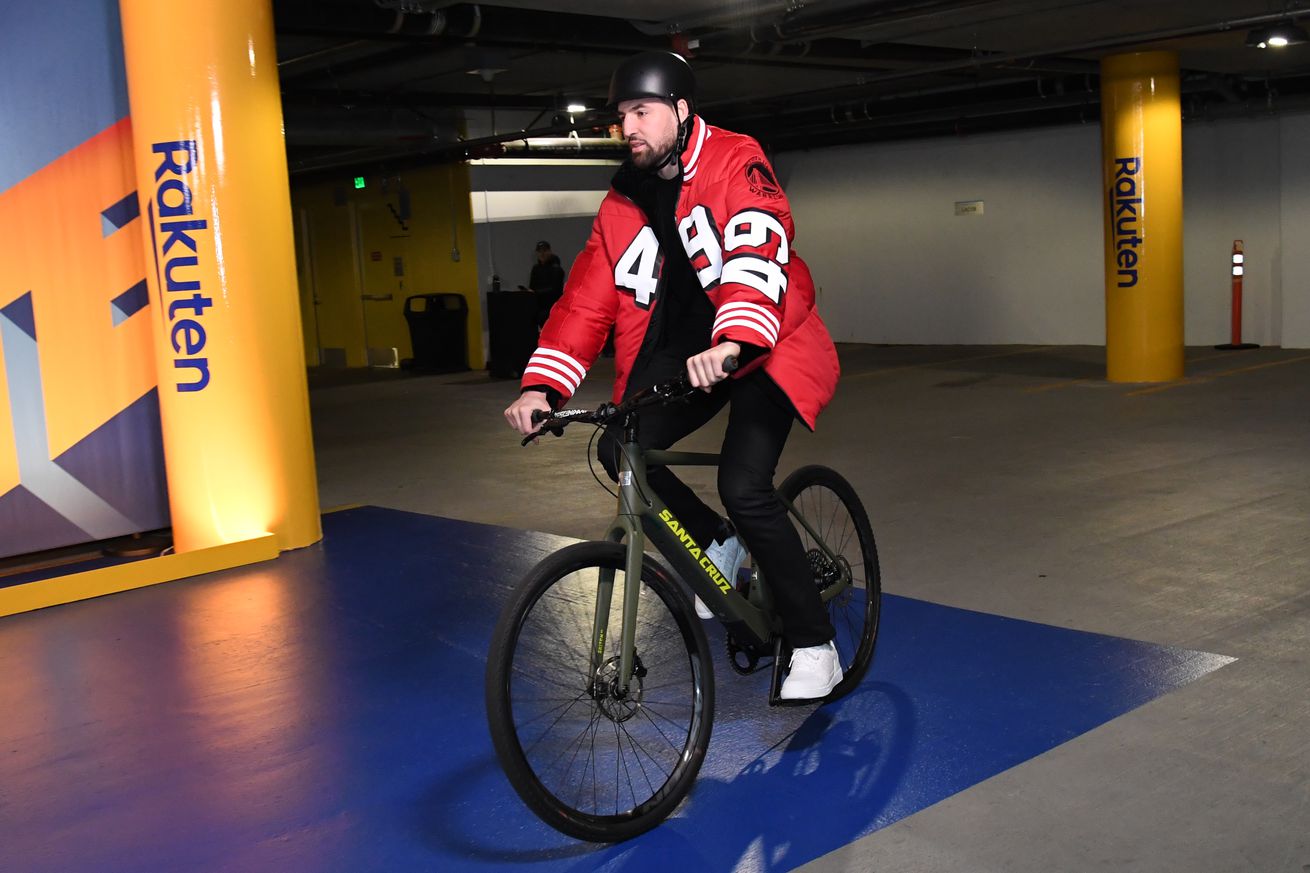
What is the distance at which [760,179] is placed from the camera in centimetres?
284

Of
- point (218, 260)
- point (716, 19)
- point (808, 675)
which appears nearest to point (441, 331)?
point (716, 19)

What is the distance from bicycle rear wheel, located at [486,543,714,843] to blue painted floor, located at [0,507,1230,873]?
99 mm

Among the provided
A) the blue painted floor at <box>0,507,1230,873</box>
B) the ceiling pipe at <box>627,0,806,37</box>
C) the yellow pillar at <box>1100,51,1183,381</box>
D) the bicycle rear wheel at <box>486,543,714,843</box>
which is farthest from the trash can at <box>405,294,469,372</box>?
the bicycle rear wheel at <box>486,543,714,843</box>

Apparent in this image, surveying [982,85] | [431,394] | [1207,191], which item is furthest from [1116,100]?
[431,394]

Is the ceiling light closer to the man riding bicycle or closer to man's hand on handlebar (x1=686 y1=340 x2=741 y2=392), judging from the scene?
→ the man riding bicycle

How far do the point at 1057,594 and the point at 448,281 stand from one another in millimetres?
12805

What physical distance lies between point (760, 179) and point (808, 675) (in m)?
1.17

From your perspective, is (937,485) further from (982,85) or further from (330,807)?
(982,85)

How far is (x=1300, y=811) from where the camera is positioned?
255cm

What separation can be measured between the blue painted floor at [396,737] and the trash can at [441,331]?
37.0ft

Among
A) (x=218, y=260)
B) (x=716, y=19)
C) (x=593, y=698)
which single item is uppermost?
A: (x=716, y=19)

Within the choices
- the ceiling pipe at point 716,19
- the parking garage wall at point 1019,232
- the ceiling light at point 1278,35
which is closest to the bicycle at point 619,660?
the ceiling pipe at point 716,19

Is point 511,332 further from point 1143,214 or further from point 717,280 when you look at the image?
point 717,280

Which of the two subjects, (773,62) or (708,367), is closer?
(708,367)
